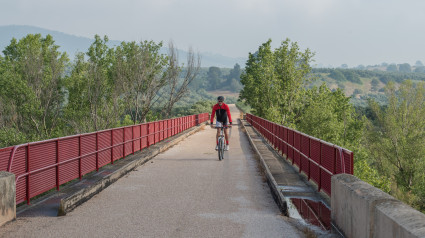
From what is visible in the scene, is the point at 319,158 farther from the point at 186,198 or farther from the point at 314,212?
the point at 186,198

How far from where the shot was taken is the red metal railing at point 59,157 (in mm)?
7097

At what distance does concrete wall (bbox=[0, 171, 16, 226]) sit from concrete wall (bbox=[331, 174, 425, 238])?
4756 mm

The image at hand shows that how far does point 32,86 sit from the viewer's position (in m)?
53.3

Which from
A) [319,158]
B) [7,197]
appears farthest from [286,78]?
[7,197]

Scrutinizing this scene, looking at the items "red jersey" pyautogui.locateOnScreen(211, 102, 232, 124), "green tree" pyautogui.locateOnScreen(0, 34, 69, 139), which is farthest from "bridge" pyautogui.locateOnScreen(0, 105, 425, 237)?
"green tree" pyautogui.locateOnScreen(0, 34, 69, 139)

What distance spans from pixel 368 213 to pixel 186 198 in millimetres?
4395

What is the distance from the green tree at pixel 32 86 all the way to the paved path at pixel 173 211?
4199 cm

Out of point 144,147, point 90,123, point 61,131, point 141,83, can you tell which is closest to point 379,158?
point 141,83

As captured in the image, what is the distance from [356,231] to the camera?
493 centimetres

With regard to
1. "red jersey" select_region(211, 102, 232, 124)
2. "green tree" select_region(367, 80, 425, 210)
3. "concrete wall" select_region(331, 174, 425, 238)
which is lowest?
"green tree" select_region(367, 80, 425, 210)

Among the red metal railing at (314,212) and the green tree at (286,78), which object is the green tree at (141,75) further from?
the red metal railing at (314,212)

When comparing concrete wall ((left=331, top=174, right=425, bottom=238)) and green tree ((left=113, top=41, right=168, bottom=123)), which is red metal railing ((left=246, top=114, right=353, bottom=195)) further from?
green tree ((left=113, top=41, right=168, bottom=123))

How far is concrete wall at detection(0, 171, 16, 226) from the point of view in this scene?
6.04 meters

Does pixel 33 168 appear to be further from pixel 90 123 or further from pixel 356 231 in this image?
pixel 90 123
